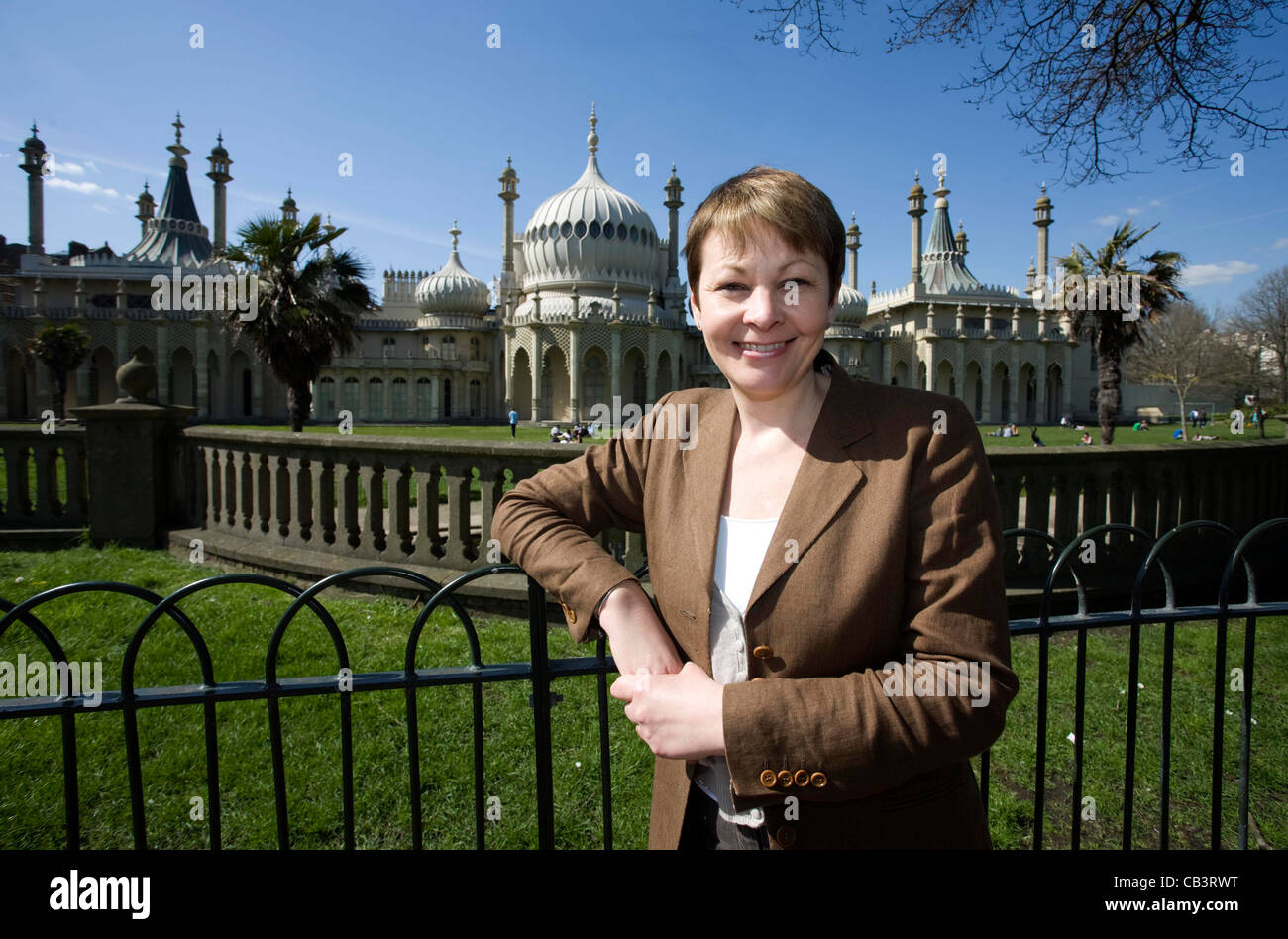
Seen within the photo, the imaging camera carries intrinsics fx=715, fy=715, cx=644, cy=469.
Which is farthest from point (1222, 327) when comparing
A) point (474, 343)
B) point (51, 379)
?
point (51, 379)

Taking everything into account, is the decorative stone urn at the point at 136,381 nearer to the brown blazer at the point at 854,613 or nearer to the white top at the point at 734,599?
the brown blazer at the point at 854,613

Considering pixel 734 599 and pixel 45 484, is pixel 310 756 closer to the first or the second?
pixel 734 599

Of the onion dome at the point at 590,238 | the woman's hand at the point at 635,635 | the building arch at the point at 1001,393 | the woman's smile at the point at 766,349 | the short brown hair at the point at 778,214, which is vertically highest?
the onion dome at the point at 590,238

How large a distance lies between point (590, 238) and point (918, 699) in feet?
156

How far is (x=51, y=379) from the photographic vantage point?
42.8 meters

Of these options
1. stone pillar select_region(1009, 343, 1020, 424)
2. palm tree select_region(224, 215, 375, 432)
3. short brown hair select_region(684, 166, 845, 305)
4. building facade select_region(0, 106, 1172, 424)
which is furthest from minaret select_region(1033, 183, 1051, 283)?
short brown hair select_region(684, 166, 845, 305)

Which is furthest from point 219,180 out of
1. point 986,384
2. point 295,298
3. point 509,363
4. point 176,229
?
point 986,384

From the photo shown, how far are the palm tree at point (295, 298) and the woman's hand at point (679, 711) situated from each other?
1782cm

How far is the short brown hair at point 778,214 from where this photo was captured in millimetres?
1472

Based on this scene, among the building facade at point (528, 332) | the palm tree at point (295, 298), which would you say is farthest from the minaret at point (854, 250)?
the palm tree at point (295, 298)

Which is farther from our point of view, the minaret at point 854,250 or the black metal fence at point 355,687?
the minaret at point 854,250

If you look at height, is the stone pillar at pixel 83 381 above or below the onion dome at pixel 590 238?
below

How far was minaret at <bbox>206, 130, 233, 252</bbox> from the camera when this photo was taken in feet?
159
